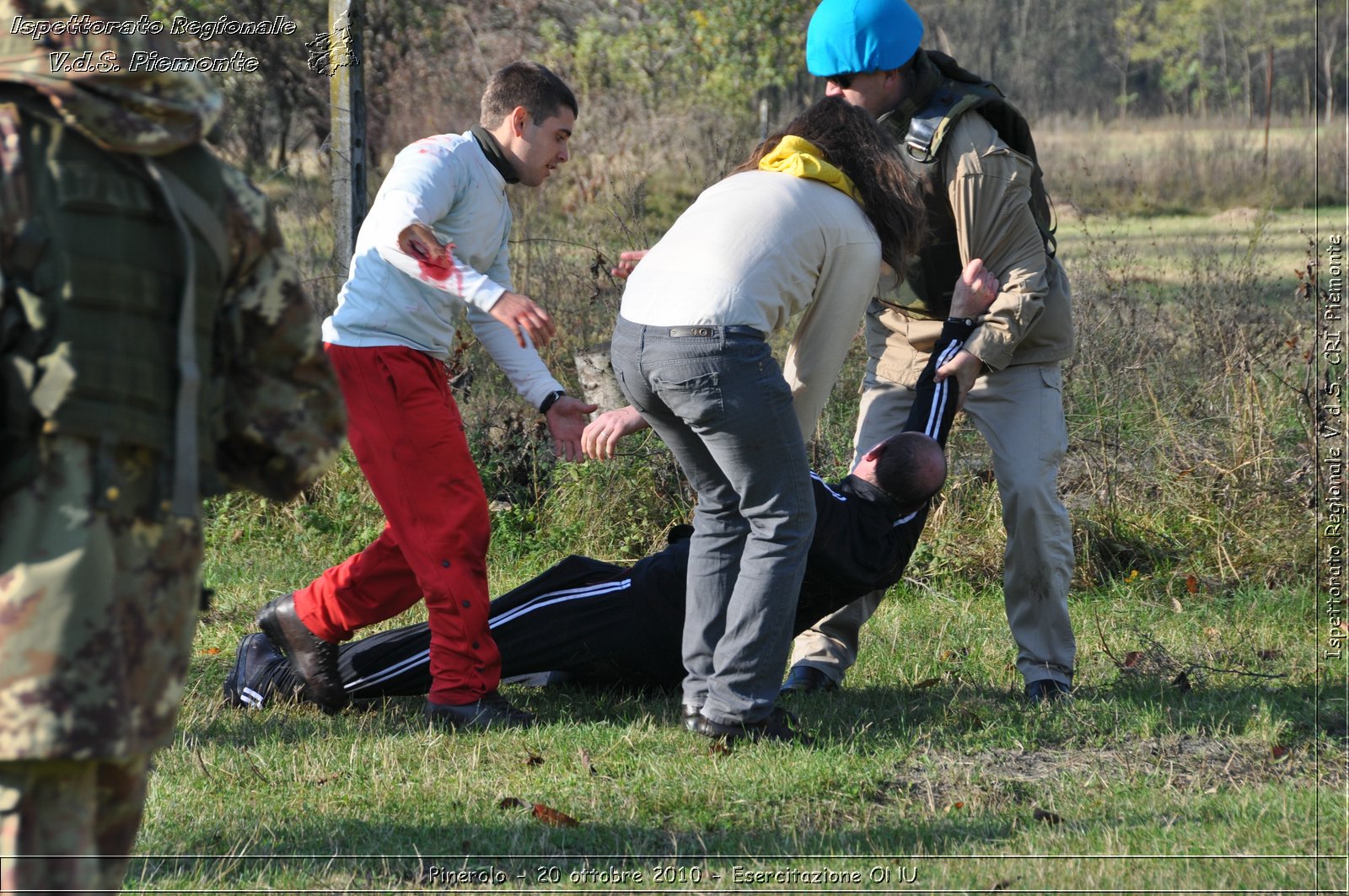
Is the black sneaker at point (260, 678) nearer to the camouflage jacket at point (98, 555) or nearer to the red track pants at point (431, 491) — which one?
the red track pants at point (431, 491)

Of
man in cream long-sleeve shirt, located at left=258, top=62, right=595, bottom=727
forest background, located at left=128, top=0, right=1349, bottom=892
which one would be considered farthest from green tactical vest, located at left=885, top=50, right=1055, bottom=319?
man in cream long-sleeve shirt, located at left=258, top=62, right=595, bottom=727

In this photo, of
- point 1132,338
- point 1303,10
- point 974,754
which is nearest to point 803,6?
point 1132,338

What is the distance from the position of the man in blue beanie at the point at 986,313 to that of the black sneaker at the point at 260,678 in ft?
5.50

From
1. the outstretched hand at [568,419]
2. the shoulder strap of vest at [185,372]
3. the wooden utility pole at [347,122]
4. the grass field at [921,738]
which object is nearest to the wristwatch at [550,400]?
the outstretched hand at [568,419]

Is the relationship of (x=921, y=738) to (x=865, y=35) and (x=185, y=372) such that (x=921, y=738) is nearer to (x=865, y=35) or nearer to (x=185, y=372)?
(x=865, y=35)

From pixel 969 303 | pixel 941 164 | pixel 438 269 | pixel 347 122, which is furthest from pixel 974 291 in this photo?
pixel 347 122

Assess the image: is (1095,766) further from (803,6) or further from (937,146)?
(803,6)

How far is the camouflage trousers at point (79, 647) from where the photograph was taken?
1.92 meters

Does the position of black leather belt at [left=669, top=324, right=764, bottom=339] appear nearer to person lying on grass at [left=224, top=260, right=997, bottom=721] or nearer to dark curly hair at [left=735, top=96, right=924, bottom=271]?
dark curly hair at [left=735, top=96, right=924, bottom=271]

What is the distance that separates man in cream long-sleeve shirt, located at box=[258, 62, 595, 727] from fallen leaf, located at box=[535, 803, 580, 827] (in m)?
0.66

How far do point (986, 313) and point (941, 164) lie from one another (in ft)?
1.61

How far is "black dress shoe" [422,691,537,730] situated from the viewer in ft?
13.3

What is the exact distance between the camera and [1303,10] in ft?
131

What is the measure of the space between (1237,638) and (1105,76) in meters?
48.5
